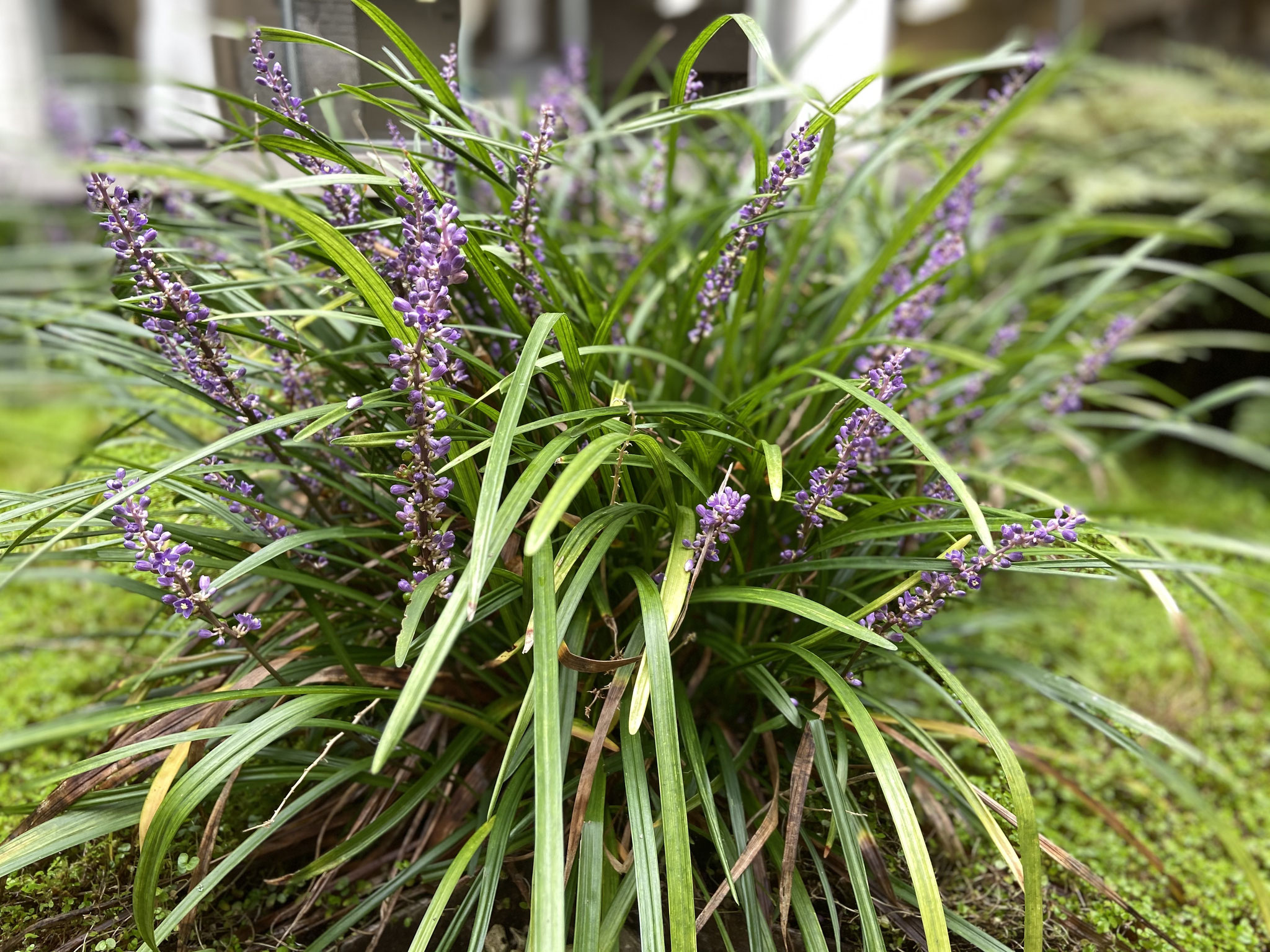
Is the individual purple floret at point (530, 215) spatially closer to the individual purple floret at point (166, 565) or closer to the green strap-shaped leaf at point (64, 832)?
the individual purple floret at point (166, 565)

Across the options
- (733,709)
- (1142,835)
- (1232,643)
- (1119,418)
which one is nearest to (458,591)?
(733,709)

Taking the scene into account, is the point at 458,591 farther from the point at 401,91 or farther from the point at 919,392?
the point at 401,91

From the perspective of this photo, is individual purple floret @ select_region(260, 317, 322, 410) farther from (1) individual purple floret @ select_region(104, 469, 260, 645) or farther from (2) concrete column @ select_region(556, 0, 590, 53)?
(2) concrete column @ select_region(556, 0, 590, 53)

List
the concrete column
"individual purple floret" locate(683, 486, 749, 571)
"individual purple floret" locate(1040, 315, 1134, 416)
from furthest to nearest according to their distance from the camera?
1. the concrete column
2. "individual purple floret" locate(1040, 315, 1134, 416)
3. "individual purple floret" locate(683, 486, 749, 571)

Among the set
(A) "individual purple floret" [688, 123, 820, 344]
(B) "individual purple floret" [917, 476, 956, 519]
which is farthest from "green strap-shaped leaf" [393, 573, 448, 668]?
(B) "individual purple floret" [917, 476, 956, 519]

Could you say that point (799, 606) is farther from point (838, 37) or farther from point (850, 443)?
point (838, 37)

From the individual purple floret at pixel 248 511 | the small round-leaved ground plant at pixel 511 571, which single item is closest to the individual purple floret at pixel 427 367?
the small round-leaved ground plant at pixel 511 571

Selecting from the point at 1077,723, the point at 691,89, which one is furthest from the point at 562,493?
the point at 1077,723
